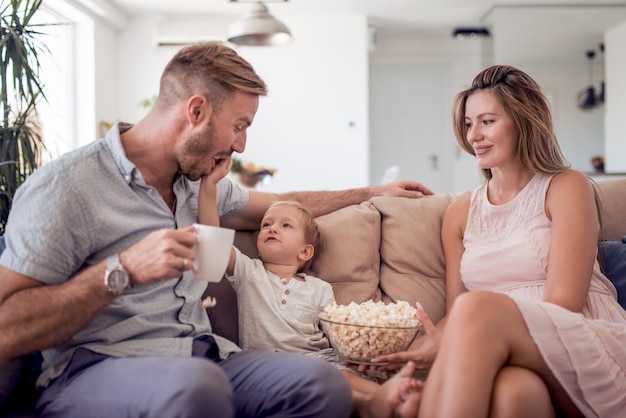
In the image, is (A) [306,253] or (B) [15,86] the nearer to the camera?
(A) [306,253]

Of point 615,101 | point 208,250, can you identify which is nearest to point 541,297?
point 208,250

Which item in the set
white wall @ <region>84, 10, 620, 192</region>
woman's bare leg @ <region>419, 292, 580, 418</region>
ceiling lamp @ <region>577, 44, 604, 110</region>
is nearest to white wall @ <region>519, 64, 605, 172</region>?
ceiling lamp @ <region>577, 44, 604, 110</region>

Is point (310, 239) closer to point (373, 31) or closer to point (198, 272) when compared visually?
point (198, 272)

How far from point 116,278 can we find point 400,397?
0.66 meters

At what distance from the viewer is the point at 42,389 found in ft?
4.73

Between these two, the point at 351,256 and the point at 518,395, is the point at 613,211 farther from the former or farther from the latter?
the point at 518,395

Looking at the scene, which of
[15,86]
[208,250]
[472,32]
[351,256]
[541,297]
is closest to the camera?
[208,250]

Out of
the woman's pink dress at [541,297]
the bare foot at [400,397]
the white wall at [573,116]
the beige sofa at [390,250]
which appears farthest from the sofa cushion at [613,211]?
the white wall at [573,116]

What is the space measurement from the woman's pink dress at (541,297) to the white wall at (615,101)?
5.27 metres

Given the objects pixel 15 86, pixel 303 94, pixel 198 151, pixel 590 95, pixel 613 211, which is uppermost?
pixel 303 94

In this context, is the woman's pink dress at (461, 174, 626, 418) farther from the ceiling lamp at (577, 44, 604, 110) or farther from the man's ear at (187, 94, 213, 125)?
the ceiling lamp at (577, 44, 604, 110)

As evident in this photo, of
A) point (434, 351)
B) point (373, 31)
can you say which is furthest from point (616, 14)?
point (434, 351)

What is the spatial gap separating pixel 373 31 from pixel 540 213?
6182mm

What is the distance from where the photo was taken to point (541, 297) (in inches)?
68.4
